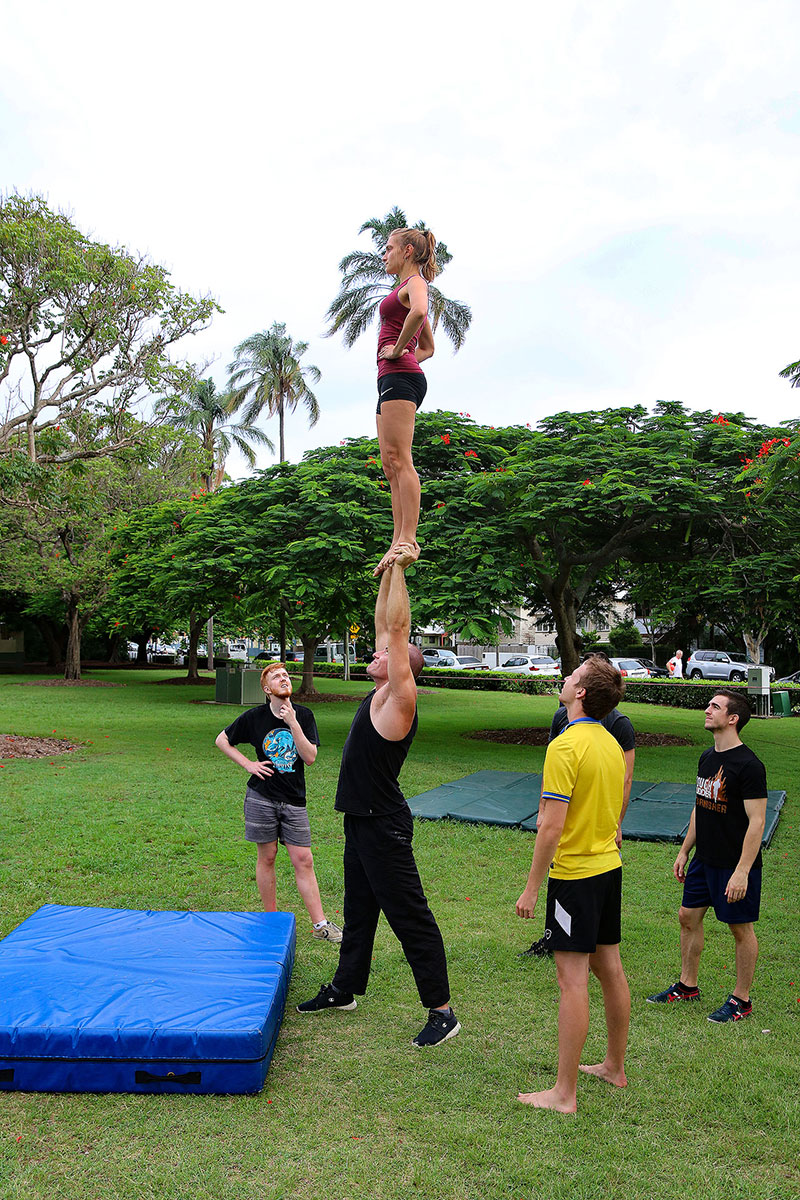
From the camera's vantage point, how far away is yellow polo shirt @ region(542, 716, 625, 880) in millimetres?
3443

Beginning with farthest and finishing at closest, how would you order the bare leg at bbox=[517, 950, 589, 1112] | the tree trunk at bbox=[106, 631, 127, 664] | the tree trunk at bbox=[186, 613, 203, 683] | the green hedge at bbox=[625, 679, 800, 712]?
the tree trunk at bbox=[106, 631, 127, 664] < the tree trunk at bbox=[186, 613, 203, 683] < the green hedge at bbox=[625, 679, 800, 712] < the bare leg at bbox=[517, 950, 589, 1112]

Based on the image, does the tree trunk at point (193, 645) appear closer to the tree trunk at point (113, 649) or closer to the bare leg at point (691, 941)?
the tree trunk at point (113, 649)

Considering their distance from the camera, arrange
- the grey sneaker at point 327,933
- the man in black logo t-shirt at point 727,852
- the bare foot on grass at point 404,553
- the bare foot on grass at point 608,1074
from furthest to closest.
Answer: the grey sneaker at point 327,933
the man in black logo t-shirt at point 727,852
the bare foot on grass at point 404,553
the bare foot on grass at point 608,1074

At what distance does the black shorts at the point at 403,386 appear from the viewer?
412cm

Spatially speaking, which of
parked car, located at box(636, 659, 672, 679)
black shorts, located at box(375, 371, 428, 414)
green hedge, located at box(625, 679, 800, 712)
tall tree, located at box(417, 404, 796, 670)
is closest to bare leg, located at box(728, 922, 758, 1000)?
black shorts, located at box(375, 371, 428, 414)

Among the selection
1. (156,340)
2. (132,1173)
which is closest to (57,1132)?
(132,1173)

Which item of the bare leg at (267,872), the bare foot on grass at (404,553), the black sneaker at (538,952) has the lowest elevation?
the black sneaker at (538,952)

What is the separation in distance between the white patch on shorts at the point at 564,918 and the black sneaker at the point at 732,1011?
148 cm

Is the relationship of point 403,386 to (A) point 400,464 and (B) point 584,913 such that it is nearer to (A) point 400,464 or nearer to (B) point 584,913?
(A) point 400,464

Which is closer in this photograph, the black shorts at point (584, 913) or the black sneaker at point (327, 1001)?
the black shorts at point (584, 913)

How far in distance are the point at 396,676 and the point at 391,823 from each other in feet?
2.38

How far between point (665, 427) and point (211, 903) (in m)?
10.4

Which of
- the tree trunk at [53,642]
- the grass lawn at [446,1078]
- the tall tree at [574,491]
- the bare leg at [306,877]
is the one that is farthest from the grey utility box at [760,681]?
the tree trunk at [53,642]

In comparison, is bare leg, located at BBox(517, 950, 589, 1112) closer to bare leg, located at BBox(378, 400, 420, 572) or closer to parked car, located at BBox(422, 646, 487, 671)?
bare leg, located at BBox(378, 400, 420, 572)
